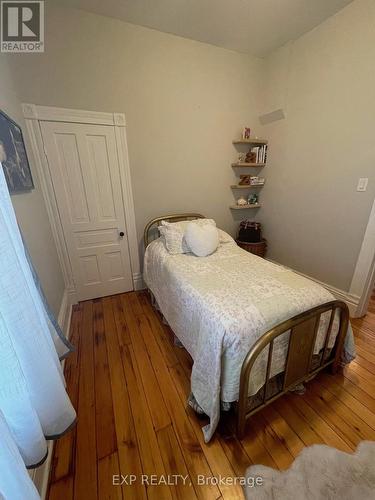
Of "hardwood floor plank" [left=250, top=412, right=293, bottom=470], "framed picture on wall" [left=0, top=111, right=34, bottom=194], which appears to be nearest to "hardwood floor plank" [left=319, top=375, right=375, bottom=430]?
"hardwood floor plank" [left=250, top=412, right=293, bottom=470]

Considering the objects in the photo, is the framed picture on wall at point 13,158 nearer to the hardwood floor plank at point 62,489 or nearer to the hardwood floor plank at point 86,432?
the hardwood floor plank at point 86,432

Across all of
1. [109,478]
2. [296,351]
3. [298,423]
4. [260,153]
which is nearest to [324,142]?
[260,153]

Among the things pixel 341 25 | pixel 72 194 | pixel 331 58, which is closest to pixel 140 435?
pixel 72 194

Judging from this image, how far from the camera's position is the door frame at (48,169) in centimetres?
192

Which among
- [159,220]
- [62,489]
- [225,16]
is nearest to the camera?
[62,489]

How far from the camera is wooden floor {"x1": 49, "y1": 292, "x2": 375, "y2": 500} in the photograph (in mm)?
1066

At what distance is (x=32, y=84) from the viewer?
6.06 feet

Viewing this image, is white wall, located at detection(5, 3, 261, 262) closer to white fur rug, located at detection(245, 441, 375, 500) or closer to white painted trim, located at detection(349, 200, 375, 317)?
white painted trim, located at detection(349, 200, 375, 317)

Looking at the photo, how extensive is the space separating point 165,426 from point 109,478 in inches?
14.0

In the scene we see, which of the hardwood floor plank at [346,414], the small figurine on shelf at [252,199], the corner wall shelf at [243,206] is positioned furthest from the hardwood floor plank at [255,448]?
the small figurine on shelf at [252,199]

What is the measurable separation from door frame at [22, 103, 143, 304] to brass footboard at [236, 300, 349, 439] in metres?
2.00

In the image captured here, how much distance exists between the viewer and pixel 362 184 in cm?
199

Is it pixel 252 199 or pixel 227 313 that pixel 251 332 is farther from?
pixel 252 199

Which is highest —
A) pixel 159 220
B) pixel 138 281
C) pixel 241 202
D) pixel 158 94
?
pixel 158 94
